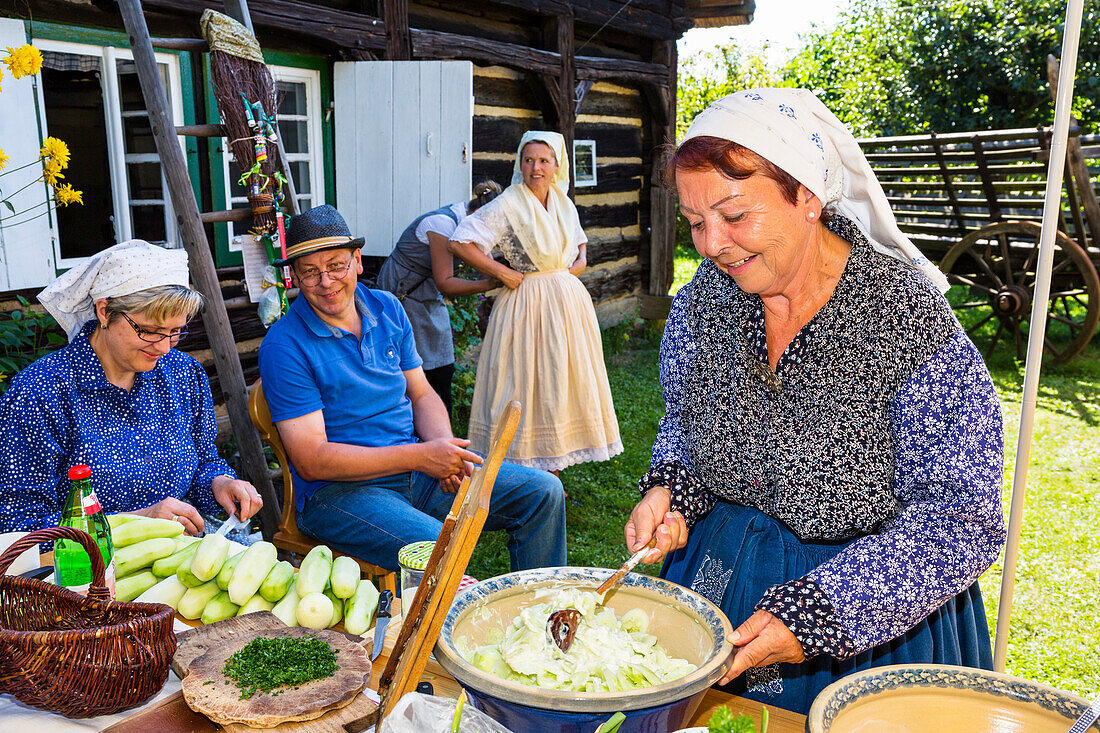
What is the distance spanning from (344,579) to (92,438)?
112cm

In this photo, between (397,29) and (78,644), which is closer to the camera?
(78,644)

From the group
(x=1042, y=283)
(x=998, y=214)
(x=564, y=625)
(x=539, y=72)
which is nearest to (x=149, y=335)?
(x=564, y=625)

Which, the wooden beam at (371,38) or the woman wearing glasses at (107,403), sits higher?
the wooden beam at (371,38)

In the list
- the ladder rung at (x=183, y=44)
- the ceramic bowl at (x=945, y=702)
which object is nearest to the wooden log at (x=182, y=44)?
the ladder rung at (x=183, y=44)

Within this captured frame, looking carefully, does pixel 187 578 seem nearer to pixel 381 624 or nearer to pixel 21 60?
pixel 381 624

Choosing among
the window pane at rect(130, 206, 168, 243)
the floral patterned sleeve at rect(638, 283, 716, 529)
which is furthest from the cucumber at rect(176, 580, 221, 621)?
the window pane at rect(130, 206, 168, 243)

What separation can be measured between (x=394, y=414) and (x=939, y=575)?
204 centimetres

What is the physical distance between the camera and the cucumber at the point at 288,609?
174cm

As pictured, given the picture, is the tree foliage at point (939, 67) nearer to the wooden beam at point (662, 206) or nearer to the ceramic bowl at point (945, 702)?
the wooden beam at point (662, 206)

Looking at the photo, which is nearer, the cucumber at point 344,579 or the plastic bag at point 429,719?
the plastic bag at point 429,719

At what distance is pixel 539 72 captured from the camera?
273 inches

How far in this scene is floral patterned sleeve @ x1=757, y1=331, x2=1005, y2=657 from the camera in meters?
1.40

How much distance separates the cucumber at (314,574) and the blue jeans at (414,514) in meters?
0.77

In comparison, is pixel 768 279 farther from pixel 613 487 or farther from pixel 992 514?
pixel 613 487
